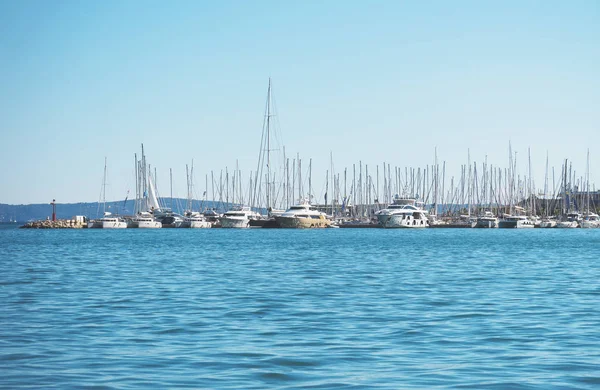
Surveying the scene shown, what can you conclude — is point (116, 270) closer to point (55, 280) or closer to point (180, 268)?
point (180, 268)

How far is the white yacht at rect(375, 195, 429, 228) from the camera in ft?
497

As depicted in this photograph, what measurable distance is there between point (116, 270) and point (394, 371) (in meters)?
28.8

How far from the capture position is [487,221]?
521 feet

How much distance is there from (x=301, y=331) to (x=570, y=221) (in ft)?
497

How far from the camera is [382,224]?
15438cm

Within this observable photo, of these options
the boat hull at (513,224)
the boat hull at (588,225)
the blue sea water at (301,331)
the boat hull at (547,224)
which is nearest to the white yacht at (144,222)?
the boat hull at (513,224)

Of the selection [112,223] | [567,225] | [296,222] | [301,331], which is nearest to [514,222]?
[567,225]

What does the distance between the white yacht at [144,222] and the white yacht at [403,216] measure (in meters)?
45.7

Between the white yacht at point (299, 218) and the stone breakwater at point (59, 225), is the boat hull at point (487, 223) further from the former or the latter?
the stone breakwater at point (59, 225)

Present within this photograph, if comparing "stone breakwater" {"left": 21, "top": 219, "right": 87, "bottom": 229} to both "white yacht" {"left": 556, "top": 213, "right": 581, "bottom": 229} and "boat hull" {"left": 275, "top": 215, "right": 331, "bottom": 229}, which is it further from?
"white yacht" {"left": 556, "top": 213, "right": 581, "bottom": 229}

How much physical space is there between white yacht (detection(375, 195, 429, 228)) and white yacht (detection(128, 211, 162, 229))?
45.7 meters

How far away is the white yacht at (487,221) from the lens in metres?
158

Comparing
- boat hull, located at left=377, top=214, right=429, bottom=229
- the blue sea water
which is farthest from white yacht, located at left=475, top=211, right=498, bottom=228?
the blue sea water

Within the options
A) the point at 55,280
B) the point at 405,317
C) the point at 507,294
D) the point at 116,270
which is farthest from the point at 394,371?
the point at 116,270
